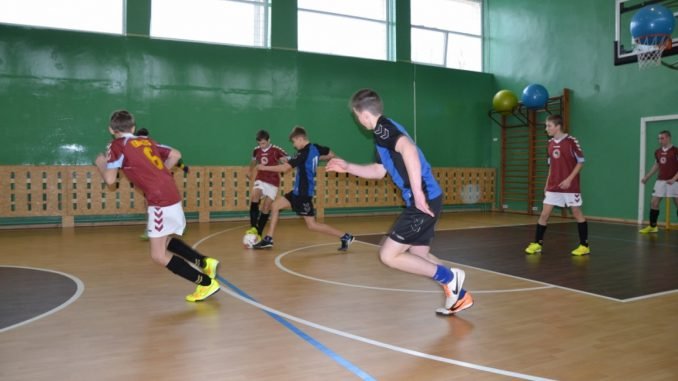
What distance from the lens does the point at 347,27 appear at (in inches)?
518

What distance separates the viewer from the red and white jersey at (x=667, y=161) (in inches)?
370

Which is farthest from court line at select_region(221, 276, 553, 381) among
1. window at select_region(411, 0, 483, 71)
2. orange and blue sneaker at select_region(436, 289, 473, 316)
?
window at select_region(411, 0, 483, 71)

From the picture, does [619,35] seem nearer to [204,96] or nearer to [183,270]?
[204,96]

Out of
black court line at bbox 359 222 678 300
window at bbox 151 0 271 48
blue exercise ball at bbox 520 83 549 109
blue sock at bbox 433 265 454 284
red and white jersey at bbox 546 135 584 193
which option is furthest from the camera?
blue exercise ball at bbox 520 83 549 109

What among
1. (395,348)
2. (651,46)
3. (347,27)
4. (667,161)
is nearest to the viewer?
(395,348)

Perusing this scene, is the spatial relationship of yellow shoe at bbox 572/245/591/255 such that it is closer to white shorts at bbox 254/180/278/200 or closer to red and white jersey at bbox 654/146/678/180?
red and white jersey at bbox 654/146/678/180

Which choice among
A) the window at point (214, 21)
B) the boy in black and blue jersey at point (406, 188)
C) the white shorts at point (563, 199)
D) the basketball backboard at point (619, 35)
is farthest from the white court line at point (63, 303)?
the basketball backboard at point (619, 35)

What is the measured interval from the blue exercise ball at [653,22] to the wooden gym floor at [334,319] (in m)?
3.05

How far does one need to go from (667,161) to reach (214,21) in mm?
9662

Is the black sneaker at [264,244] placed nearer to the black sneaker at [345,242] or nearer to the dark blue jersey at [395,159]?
the black sneaker at [345,242]

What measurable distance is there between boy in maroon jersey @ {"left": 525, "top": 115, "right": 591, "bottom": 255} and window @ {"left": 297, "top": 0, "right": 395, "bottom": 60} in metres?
7.32

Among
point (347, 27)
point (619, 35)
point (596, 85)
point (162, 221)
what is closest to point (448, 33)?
point (347, 27)

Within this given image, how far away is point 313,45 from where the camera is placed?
12727mm

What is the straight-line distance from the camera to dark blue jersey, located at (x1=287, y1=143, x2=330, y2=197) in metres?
6.79
